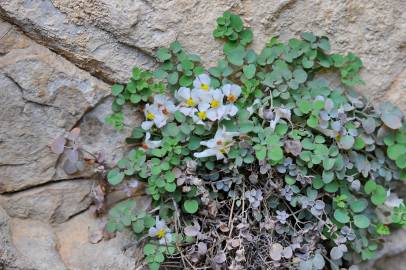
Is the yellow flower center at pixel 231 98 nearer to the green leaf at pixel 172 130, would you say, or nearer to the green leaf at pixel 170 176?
the green leaf at pixel 172 130

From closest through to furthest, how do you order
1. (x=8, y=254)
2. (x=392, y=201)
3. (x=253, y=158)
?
(x=8, y=254)
(x=253, y=158)
(x=392, y=201)

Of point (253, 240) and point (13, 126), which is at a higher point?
point (13, 126)

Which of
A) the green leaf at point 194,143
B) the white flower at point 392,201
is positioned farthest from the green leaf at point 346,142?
the green leaf at point 194,143

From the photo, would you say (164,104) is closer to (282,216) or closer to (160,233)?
(160,233)

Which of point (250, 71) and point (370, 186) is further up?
point (250, 71)

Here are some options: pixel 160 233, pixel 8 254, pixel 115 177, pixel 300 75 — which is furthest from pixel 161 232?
pixel 300 75

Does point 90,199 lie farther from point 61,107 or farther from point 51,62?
point 51,62

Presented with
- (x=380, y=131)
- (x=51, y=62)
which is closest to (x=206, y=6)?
(x=51, y=62)
